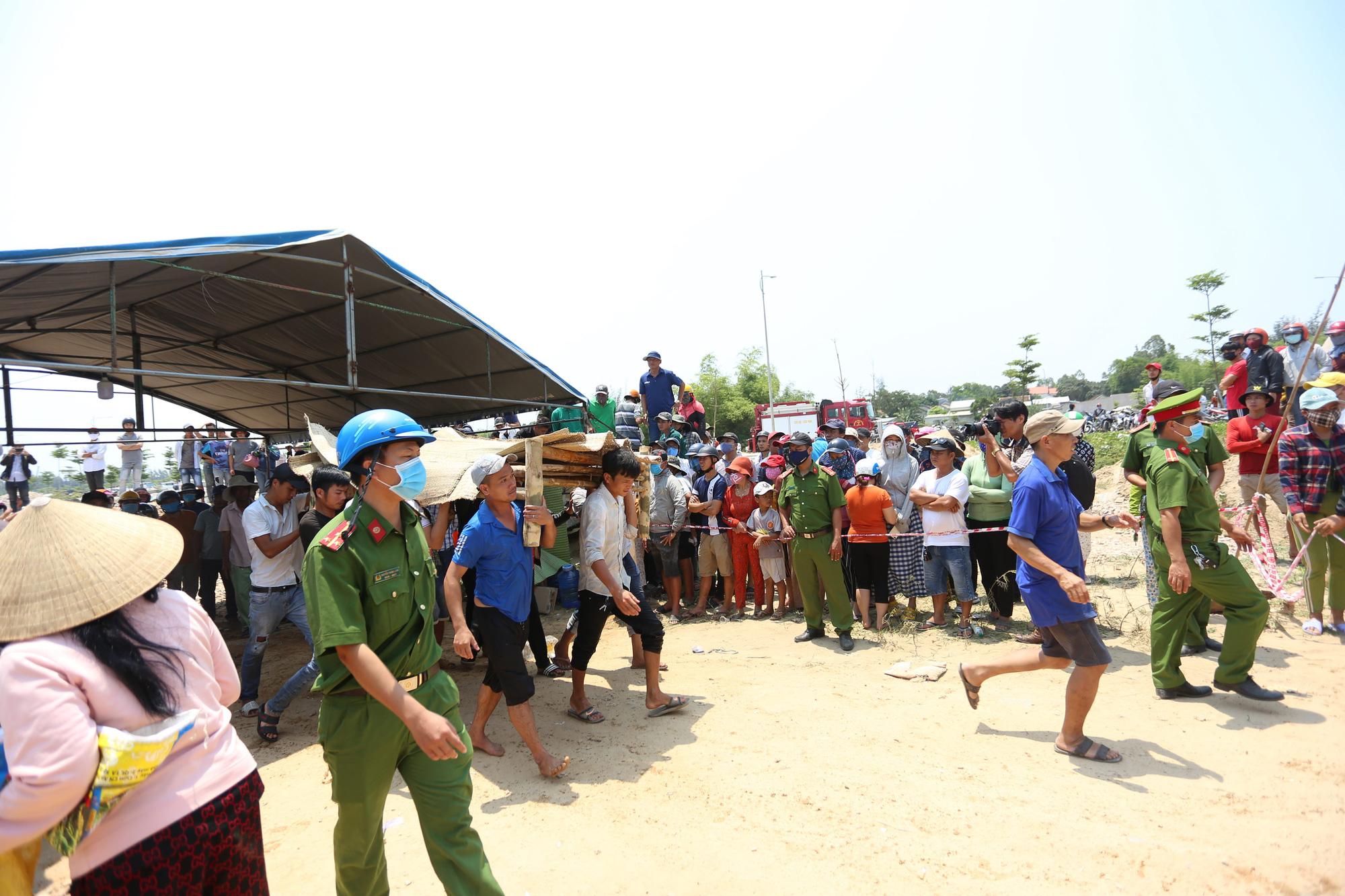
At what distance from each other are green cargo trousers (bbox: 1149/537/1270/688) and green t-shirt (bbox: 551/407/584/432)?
7.72m

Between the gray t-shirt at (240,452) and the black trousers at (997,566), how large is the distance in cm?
1142

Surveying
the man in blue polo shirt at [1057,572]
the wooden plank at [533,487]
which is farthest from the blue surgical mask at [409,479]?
the man in blue polo shirt at [1057,572]

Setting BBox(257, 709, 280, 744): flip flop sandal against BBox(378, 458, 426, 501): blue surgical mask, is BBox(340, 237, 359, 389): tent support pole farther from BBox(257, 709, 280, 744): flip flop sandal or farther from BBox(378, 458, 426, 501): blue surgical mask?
BBox(378, 458, 426, 501): blue surgical mask

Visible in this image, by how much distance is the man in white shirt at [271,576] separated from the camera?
5301 millimetres

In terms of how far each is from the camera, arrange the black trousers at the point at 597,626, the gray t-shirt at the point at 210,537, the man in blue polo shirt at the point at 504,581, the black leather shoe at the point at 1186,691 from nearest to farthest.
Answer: the man in blue polo shirt at the point at 504,581 < the black leather shoe at the point at 1186,691 < the black trousers at the point at 597,626 < the gray t-shirt at the point at 210,537

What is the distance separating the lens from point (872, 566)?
680cm

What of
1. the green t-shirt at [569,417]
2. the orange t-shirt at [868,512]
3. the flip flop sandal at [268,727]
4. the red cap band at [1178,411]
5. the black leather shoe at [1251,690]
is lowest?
the flip flop sandal at [268,727]

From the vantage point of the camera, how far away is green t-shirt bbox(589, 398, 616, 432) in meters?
10.9

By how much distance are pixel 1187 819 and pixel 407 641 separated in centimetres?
367

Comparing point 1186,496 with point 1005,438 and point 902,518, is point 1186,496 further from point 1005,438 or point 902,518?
point 902,518

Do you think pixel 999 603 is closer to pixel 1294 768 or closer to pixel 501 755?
pixel 1294 768

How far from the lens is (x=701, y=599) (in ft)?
26.7

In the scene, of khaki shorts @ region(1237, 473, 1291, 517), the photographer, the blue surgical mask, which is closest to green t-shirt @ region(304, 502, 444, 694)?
the blue surgical mask

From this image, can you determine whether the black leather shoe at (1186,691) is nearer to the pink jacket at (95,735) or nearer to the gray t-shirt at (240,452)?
the pink jacket at (95,735)
